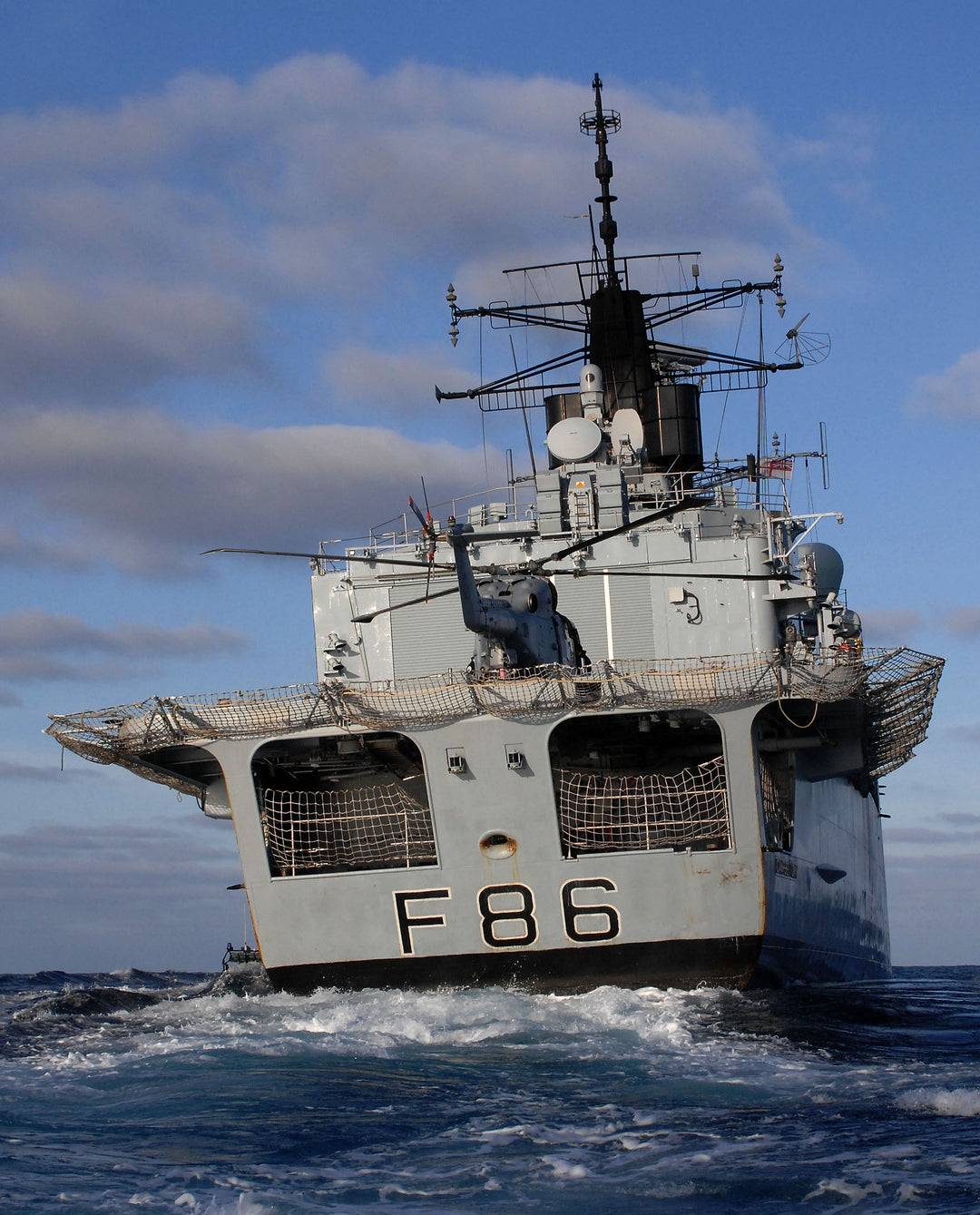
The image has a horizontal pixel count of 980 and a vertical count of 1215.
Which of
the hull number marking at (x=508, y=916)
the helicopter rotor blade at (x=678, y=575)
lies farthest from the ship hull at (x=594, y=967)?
the helicopter rotor blade at (x=678, y=575)

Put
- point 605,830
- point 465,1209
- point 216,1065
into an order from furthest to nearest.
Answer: point 605,830 → point 216,1065 → point 465,1209

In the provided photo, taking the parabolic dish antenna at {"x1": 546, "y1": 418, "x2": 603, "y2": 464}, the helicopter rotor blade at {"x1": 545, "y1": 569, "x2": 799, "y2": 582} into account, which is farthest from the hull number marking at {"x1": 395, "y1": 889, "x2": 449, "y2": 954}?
the parabolic dish antenna at {"x1": 546, "y1": 418, "x2": 603, "y2": 464}

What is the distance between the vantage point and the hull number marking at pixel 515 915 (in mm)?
16156

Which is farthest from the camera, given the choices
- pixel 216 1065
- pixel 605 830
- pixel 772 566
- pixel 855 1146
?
pixel 772 566

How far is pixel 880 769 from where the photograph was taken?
2252 cm

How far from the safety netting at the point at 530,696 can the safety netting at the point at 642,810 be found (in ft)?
3.81

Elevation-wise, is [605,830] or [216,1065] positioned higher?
[605,830]

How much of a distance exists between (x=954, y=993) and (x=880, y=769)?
6403 millimetres

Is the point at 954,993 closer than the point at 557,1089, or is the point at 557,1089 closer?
the point at 557,1089

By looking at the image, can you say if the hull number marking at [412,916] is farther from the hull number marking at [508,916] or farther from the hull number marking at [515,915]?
the hull number marking at [508,916]

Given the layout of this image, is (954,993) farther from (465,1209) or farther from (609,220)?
(465,1209)

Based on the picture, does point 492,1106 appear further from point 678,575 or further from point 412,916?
point 678,575

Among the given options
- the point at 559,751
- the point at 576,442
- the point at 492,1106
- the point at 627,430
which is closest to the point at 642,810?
the point at 559,751

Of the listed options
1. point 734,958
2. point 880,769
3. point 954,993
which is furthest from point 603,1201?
point 954,993
